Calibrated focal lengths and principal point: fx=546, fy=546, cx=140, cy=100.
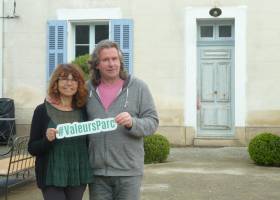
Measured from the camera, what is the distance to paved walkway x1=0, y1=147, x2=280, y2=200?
6723mm

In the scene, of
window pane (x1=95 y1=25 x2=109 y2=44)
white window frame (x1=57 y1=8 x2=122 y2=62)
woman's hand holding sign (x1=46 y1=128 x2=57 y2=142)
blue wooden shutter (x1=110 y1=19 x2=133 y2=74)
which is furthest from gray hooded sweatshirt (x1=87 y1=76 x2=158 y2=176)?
window pane (x1=95 y1=25 x2=109 y2=44)

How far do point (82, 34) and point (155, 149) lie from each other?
4528mm

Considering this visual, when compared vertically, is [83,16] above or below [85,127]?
above

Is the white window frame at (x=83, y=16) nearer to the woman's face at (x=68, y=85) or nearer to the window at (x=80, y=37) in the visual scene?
the window at (x=80, y=37)

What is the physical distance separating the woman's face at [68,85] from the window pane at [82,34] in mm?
9175

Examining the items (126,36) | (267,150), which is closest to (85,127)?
(267,150)

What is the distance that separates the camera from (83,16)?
1230 centimetres

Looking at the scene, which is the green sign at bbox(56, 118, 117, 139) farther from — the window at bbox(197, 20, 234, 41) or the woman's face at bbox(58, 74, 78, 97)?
the window at bbox(197, 20, 234, 41)

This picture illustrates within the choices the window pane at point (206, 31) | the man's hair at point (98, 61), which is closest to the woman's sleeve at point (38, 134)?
the man's hair at point (98, 61)

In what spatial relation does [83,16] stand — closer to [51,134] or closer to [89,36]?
[89,36]

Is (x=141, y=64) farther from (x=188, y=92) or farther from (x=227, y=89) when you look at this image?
(x=227, y=89)

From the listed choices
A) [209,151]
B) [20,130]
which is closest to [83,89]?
[209,151]

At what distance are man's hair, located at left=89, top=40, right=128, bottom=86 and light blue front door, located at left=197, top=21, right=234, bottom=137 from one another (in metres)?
8.64

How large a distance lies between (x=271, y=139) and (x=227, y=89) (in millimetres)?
3271
